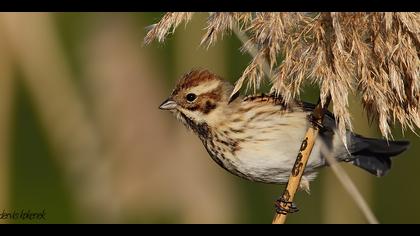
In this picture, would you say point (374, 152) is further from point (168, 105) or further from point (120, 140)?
point (120, 140)

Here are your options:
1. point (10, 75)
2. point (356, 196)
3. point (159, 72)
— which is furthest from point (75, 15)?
point (356, 196)

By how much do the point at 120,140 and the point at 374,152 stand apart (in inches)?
45.2

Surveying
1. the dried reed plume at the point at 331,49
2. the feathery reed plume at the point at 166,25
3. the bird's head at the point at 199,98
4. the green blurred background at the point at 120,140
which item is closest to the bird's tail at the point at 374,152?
the green blurred background at the point at 120,140

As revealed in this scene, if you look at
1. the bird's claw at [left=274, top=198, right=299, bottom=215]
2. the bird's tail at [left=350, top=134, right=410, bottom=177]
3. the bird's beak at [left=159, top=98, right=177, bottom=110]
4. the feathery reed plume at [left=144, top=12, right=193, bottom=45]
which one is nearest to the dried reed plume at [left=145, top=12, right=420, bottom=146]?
the feathery reed plume at [left=144, top=12, right=193, bottom=45]

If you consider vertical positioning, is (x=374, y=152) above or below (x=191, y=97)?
above

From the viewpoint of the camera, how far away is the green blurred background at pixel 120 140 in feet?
10.9

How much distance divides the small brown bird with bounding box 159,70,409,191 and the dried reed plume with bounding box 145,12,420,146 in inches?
33.0

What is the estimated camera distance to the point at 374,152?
3.20 meters

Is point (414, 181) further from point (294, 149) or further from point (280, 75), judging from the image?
point (280, 75)

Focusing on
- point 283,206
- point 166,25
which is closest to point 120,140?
point 283,206

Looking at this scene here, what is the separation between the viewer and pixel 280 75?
1917mm

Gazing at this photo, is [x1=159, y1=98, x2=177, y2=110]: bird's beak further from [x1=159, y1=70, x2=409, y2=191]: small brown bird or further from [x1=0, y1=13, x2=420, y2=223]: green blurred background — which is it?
[x1=0, y1=13, x2=420, y2=223]: green blurred background

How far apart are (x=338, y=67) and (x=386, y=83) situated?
0.15 metres

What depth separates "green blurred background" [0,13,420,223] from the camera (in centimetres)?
334
